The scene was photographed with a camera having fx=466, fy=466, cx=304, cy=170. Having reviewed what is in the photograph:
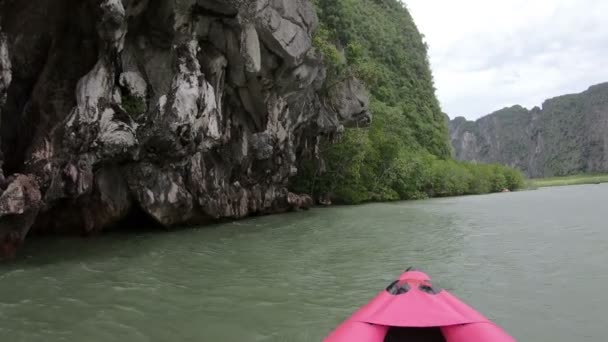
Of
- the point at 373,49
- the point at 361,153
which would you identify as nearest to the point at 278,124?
the point at 361,153

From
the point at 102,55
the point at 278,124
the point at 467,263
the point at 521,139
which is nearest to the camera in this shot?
the point at 467,263

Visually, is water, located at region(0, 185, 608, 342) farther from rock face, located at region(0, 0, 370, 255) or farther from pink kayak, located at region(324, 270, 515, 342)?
rock face, located at region(0, 0, 370, 255)

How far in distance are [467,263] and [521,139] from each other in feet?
462

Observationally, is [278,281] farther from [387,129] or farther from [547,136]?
[547,136]

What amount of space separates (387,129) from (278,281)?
102ft

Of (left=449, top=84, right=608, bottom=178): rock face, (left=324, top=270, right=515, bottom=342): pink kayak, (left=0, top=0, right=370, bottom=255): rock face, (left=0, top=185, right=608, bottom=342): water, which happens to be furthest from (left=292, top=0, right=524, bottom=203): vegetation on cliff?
(left=449, top=84, right=608, bottom=178): rock face

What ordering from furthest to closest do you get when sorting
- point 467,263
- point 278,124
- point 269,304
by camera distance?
1. point 278,124
2. point 467,263
3. point 269,304

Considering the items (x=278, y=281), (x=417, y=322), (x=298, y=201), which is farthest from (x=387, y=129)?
(x=417, y=322)

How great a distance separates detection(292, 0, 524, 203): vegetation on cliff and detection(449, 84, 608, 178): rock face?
209 feet

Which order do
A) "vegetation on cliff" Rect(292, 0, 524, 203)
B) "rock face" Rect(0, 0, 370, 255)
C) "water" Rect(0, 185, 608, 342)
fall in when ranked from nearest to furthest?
"water" Rect(0, 185, 608, 342) < "rock face" Rect(0, 0, 370, 255) < "vegetation on cliff" Rect(292, 0, 524, 203)

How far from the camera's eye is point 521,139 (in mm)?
137000

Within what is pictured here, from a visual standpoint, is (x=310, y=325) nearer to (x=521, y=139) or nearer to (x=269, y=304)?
(x=269, y=304)

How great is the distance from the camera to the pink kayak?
4.21 metres

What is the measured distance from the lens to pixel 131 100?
45.0 feet
